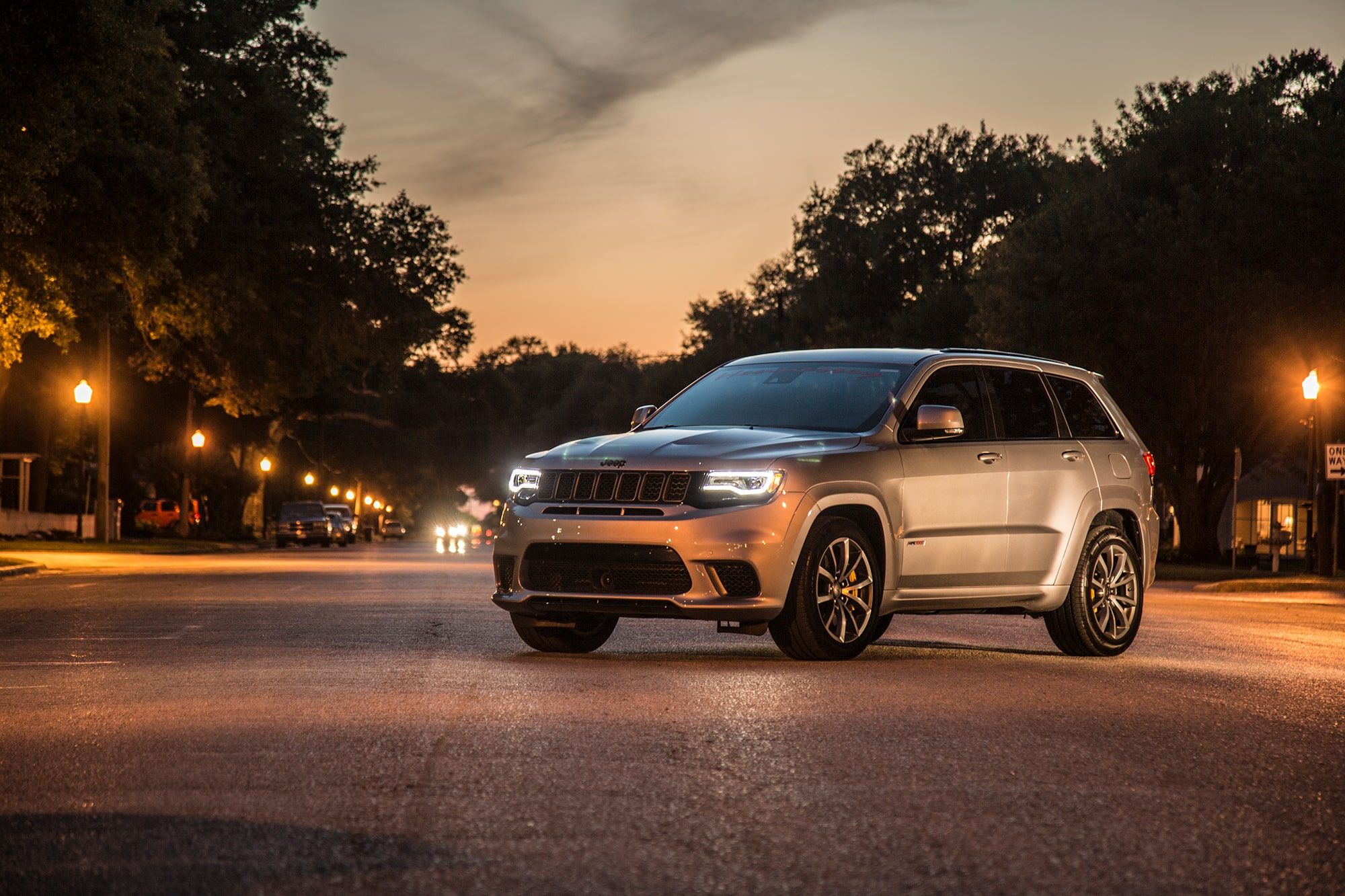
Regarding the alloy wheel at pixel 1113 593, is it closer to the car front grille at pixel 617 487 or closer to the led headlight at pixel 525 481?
the car front grille at pixel 617 487

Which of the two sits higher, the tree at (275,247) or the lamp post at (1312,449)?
the tree at (275,247)

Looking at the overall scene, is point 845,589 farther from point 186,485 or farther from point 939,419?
point 186,485

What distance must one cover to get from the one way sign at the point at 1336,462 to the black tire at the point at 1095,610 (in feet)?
60.3

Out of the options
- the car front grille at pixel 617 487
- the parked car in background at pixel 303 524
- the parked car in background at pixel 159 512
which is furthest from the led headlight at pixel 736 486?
the parked car in background at pixel 159 512

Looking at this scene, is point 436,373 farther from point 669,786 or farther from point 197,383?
point 669,786

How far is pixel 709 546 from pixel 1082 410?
3965mm

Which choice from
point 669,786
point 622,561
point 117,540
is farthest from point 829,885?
point 117,540

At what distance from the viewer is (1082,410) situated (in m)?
13.6

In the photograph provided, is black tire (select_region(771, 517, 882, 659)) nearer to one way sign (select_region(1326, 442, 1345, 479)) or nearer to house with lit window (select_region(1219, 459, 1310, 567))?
one way sign (select_region(1326, 442, 1345, 479))

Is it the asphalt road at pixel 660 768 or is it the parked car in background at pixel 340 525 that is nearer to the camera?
the asphalt road at pixel 660 768

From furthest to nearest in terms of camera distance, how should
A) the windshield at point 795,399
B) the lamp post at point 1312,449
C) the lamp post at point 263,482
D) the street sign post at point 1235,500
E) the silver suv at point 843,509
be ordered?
1. the lamp post at point 263,482
2. the street sign post at point 1235,500
3. the lamp post at point 1312,449
4. the windshield at point 795,399
5. the silver suv at point 843,509

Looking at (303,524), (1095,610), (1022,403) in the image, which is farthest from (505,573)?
(303,524)

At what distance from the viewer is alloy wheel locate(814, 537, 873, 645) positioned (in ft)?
37.6

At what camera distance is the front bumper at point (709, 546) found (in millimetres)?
11039
